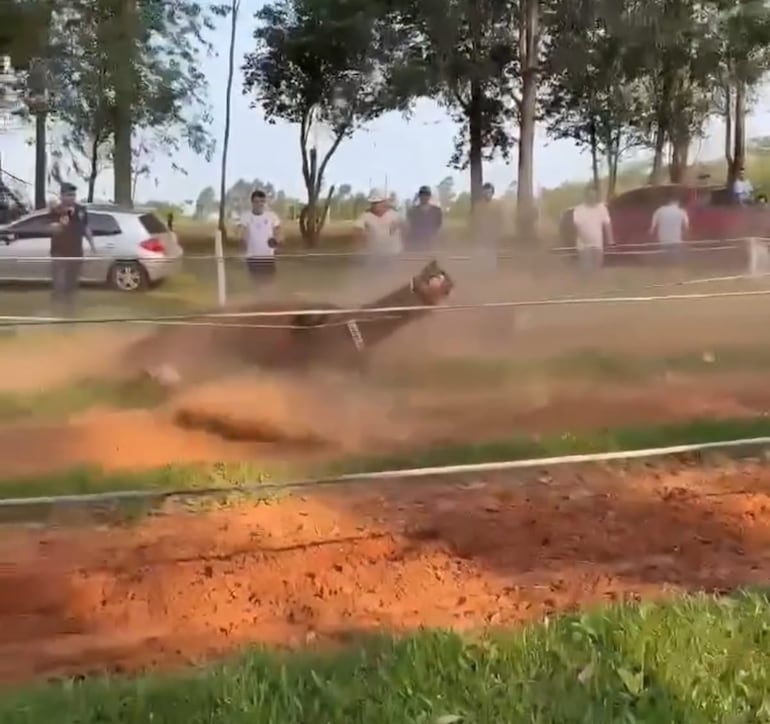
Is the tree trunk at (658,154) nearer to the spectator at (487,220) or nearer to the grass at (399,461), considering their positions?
the spectator at (487,220)

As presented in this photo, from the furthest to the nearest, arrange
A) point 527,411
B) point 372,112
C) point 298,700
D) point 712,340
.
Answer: point 372,112 < point 712,340 < point 527,411 < point 298,700

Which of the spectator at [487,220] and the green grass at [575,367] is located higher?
the spectator at [487,220]

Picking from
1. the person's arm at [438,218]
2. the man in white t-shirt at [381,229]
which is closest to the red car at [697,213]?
the person's arm at [438,218]

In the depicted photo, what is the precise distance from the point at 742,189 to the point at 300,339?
13.3 metres

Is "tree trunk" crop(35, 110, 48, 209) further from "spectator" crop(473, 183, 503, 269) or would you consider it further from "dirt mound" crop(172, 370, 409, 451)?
"dirt mound" crop(172, 370, 409, 451)

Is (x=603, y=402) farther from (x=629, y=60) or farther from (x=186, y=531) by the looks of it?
(x=629, y=60)

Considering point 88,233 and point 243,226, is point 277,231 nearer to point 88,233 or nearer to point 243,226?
point 243,226

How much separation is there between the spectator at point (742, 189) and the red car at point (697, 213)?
0.35ft

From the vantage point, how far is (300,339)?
9.91 meters

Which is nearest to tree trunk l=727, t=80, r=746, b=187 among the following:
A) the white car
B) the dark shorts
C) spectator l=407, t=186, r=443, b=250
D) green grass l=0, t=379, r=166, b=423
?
spectator l=407, t=186, r=443, b=250

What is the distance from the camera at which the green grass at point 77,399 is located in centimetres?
908

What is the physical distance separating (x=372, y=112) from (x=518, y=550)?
42.1 feet

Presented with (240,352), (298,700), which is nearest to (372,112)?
(240,352)

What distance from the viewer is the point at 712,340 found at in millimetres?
12398
